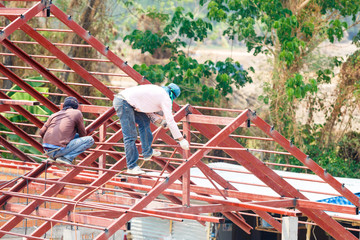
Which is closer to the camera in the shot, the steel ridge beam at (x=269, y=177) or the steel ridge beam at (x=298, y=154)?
the steel ridge beam at (x=298, y=154)

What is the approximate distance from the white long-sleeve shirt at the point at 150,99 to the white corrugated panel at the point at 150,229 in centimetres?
733

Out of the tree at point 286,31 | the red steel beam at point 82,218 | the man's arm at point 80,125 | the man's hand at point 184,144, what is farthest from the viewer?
the tree at point 286,31

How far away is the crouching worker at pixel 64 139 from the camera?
908 centimetres

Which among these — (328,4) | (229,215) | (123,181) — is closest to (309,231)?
(229,215)

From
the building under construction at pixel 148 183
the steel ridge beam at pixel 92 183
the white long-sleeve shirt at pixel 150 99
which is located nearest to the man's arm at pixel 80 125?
the building under construction at pixel 148 183

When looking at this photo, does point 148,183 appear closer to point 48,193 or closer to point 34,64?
point 48,193

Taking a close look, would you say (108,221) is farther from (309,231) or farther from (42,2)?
(309,231)

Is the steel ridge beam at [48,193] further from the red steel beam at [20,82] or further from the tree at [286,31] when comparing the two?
the tree at [286,31]

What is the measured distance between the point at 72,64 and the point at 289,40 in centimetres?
1045

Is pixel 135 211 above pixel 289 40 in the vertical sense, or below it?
below

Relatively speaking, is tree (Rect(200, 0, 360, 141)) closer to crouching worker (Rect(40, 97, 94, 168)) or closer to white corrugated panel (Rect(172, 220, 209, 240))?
white corrugated panel (Rect(172, 220, 209, 240))

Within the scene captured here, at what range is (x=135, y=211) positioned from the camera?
26.4 feet

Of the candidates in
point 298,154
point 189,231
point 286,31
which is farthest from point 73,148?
point 286,31

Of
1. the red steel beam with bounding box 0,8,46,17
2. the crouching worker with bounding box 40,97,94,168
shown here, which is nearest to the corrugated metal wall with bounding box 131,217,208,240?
the crouching worker with bounding box 40,97,94,168
